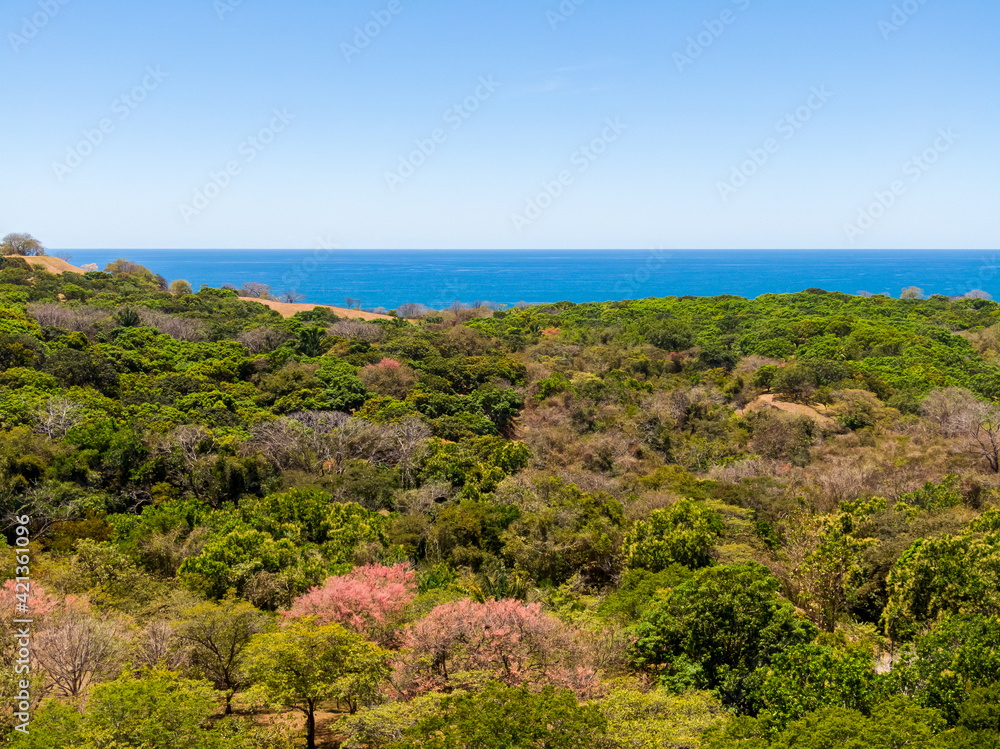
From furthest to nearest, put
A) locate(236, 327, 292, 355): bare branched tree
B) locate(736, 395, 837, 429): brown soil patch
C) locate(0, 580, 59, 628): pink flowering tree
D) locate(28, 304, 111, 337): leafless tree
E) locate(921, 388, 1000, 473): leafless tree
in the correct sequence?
locate(236, 327, 292, 355): bare branched tree
locate(28, 304, 111, 337): leafless tree
locate(736, 395, 837, 429): brown soil patch
locate(921, 388, 1000, 473): leafless tree
locate(0, 580, 59, 628): pink flowering tree

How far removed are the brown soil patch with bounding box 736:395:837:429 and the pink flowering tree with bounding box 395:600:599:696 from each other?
97.5 feet

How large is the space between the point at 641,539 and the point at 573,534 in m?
2.47

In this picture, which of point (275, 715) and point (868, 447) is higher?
point (868, 447)

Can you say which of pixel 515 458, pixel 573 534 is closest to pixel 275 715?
pixel 573 534

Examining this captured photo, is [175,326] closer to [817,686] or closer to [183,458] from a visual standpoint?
[183,458]

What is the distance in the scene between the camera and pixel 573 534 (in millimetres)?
24141

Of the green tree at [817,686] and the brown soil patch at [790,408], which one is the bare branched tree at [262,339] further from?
A: the green tree at [817,686]

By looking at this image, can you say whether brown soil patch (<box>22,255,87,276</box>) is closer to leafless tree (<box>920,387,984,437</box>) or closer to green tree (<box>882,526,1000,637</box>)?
leafless tree (<box>920,387,984,437</box>)

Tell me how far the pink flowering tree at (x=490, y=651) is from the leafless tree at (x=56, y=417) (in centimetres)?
2273

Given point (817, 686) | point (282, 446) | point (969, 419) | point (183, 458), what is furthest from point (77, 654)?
point (969, 419)

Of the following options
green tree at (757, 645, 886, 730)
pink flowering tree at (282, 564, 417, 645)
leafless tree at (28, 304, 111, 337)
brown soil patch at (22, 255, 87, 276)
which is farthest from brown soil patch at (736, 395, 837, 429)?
brown soil patch at (22, 255, 87, 276)

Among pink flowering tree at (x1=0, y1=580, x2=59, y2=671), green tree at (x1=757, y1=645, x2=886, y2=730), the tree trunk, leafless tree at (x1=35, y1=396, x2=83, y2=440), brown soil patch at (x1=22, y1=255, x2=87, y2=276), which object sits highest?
brown soil patch at (x1=22, y1=255, x2=87, y2=276)

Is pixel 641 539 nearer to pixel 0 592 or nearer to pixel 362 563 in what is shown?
pixel 362 563

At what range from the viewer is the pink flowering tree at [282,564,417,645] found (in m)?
17.0
